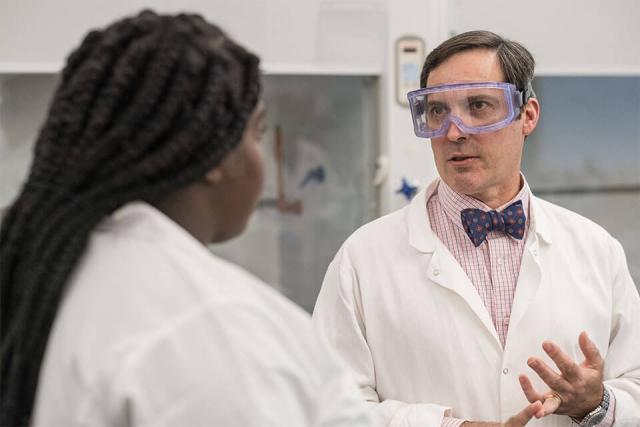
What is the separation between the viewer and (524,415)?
1.58 metres

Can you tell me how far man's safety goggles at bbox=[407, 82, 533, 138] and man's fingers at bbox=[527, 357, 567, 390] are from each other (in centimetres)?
54

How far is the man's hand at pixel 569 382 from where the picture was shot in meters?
1.61

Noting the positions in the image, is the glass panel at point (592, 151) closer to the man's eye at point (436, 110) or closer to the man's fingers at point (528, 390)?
the man's eye at point (436, 110)

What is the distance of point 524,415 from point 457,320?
0.27 m

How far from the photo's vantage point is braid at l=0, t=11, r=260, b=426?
93 cm

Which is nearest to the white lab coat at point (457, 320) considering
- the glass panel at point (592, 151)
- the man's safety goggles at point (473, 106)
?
the man's safety goggles at point (473, 106)

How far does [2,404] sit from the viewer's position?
945mm

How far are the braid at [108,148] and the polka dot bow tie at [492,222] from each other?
0.97 meters

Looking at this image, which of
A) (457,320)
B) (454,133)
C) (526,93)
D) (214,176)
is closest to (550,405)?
(457,320)

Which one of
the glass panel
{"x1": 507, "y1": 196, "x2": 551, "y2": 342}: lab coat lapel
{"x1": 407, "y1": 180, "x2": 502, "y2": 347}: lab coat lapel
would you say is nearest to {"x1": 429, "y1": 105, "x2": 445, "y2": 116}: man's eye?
{"x1": 407, "y1": 180, "x2": 502, "y2": 347}: lab coat lapel

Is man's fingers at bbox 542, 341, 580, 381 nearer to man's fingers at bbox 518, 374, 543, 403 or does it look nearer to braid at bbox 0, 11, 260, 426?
man's fingers at bbox 518, 374, 543, 403

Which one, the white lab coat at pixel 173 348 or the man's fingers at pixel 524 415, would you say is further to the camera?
the man's fingers at pixel 524 415

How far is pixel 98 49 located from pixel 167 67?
0.10 meters

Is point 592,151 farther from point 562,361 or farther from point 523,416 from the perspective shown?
point 523,416
